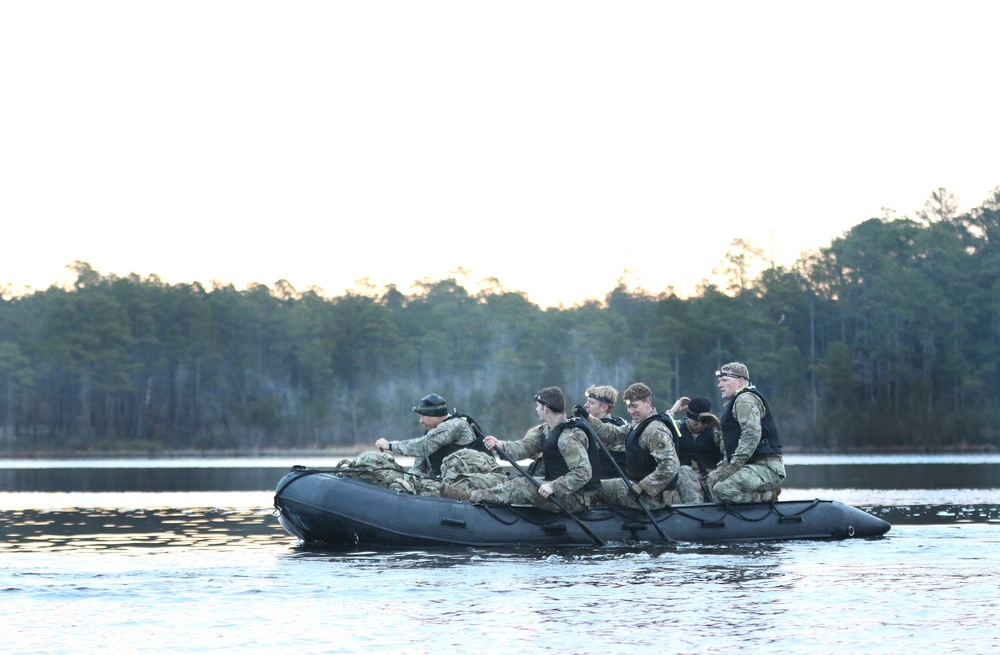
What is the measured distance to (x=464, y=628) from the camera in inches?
410

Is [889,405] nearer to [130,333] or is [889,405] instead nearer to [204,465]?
[204,465]

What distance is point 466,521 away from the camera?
15312mm

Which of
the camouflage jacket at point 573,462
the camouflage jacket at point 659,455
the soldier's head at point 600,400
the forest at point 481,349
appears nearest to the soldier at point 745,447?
the camouflage jacket at point 659,455

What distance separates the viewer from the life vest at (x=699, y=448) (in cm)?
1655

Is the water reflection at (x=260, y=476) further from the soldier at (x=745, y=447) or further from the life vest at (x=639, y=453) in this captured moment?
the life vest at (x=639, y=453)

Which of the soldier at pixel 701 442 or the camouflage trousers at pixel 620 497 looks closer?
the camouflage trousers at pixel 620 497

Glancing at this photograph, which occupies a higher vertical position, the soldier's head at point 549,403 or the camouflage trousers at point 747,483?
the soldier's head at point 549,403

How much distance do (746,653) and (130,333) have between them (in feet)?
267

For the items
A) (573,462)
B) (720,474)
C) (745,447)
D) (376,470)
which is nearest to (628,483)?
(573,462)

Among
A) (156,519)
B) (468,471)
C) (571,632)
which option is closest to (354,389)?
(156,519)

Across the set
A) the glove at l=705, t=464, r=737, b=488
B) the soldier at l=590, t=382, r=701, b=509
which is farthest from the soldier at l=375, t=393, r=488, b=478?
the glove at l=705, t=464, r=737, b=488

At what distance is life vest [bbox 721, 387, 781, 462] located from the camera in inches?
623

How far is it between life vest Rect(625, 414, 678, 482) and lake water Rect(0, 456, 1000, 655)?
0.82 meters

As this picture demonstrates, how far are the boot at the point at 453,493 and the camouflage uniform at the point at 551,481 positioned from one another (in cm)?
16
